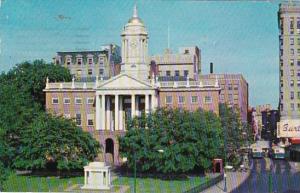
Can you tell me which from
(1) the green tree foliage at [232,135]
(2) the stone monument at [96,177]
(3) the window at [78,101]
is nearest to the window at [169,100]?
(1) the green tree foliage at [232,135]

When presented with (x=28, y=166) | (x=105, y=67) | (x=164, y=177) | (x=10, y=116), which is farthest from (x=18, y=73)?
(x=164, y=177)

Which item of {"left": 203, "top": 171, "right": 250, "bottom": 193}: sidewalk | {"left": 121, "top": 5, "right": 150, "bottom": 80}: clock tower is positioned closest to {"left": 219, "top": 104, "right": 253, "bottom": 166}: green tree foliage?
{"left": 203, "top": 171, "right": 250, "bottom": 193}: sidewalk

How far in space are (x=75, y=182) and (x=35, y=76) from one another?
10.6 metres

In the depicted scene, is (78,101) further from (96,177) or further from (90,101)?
(96,177)

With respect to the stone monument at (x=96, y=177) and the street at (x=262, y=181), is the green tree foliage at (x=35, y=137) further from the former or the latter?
the street at (x=262, y=181)

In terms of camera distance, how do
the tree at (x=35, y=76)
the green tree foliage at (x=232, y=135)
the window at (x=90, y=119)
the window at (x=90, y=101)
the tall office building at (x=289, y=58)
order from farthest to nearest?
the tall office building at (x=289, y=58), the tree at (x=35, y=76), the window at (x=90, y=101), the window at (x=90, y=119), the green tree foliage at (x=232, y=135)

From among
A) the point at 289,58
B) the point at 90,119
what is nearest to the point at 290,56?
the point at 289,58

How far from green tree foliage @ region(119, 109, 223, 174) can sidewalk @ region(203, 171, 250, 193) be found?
0.82 meters

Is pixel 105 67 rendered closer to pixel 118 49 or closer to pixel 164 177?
pixel 118 49

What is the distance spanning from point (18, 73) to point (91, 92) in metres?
3.65

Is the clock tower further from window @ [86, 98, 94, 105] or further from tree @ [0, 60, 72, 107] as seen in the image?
tree @ [0, 60, 72, 107]

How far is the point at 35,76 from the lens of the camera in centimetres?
2766

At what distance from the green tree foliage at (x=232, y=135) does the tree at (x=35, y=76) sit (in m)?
7.55

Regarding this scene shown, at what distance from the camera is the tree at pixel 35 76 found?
1086 inches
